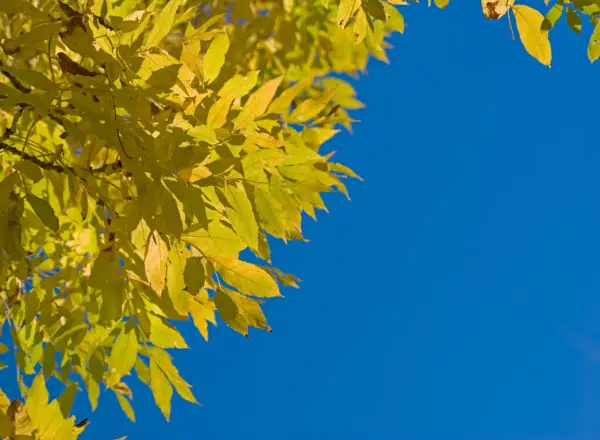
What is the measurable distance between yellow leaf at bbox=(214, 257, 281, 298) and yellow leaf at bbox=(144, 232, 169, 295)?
0.16m

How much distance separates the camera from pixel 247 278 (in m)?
1.75

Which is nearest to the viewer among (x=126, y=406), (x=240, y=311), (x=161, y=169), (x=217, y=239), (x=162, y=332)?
(x=161, y=169)

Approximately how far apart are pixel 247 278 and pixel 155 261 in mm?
229

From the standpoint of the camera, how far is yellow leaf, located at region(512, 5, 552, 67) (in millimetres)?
1754

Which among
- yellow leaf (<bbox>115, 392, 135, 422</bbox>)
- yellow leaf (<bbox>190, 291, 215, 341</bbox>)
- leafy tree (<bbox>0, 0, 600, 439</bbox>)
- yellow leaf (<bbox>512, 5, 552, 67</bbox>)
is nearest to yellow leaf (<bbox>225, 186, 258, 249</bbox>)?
leafy tree (<bbox>0, 0, 600, 439</bbox>)

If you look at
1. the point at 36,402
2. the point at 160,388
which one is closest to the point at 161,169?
the point at 36,402

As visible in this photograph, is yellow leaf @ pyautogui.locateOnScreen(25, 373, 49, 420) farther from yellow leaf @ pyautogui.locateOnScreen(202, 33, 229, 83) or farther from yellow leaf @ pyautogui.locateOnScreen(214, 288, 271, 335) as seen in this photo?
yellow leaf @ pyautogui.locateOnScreen(202, 33, 229, 83)

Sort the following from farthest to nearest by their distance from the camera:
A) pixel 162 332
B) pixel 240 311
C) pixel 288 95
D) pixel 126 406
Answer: pixel 126 406 → pixel 162 332 → pixel 288 95 → pixel 240 311

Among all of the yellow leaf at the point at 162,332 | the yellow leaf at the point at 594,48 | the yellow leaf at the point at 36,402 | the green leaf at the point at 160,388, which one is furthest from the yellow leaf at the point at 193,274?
the yellow leaf at the point at 594,48

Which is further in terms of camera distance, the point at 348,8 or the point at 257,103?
the point at 348,8

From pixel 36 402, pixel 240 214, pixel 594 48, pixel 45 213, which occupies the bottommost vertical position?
pixel 36 402

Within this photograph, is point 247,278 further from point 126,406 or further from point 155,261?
point 126,406

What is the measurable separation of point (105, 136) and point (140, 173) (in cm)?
10

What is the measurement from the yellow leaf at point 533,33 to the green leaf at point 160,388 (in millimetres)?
1415
